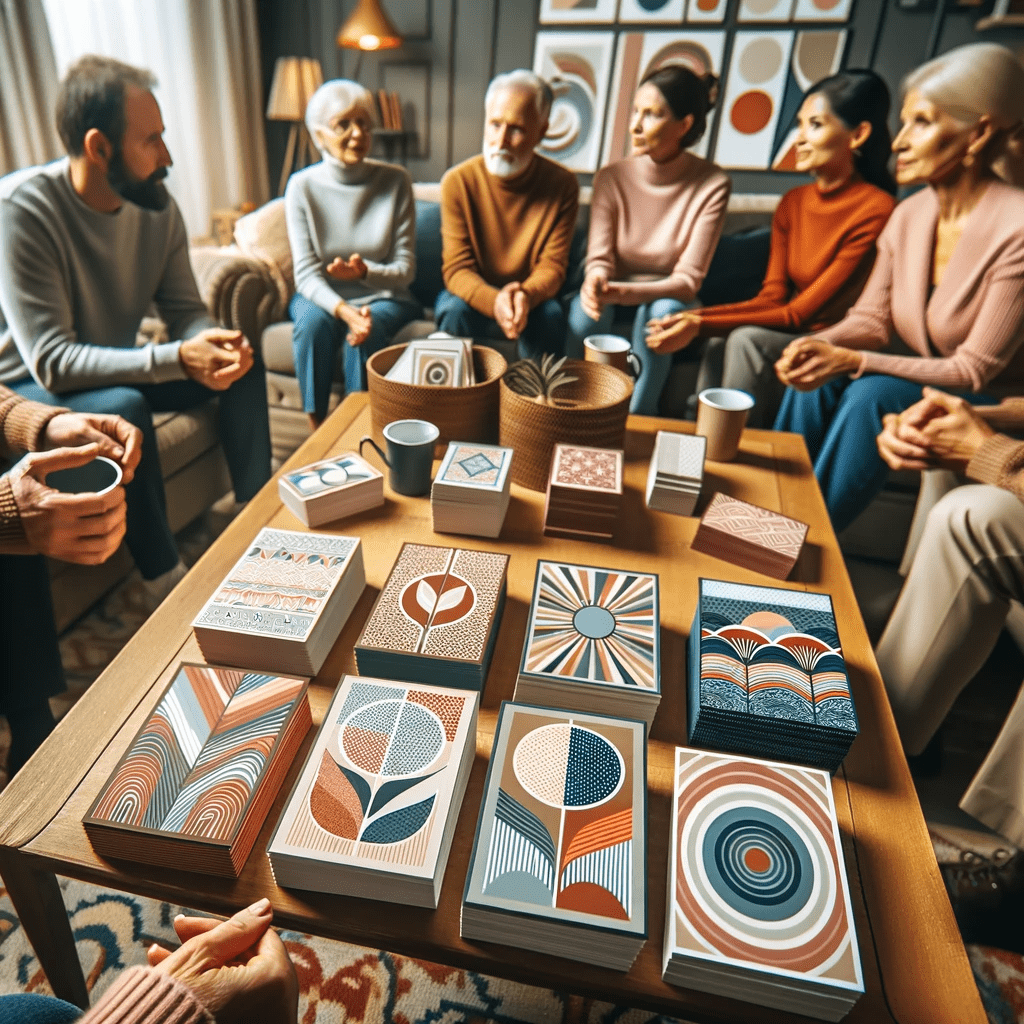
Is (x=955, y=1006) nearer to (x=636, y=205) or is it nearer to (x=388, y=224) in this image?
(x=636, y=205)

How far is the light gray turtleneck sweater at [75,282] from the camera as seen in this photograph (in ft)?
4.61

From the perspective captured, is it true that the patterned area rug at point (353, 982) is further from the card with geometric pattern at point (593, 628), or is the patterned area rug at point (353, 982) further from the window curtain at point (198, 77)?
the window curtain at point (198, 77)

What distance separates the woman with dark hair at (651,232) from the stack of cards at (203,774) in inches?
66.7

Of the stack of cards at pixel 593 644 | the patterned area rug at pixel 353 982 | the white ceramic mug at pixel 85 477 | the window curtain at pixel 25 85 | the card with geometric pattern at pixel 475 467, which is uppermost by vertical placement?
the window curtain at pixel 25 85

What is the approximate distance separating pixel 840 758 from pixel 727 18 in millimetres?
3920

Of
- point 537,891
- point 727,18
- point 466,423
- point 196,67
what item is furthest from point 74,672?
point 727,18

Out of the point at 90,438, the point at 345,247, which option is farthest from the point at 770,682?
the point at 345,247

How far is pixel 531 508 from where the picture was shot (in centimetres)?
116

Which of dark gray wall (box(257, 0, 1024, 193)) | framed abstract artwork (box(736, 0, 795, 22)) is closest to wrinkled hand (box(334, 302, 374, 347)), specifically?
dark gray wall (box(257, 0, 1024, 193))

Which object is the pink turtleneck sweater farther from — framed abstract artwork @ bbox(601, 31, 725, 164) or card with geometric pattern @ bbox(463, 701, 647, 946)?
card with geometric pattern @ bbox(463, 701, 647, 946)

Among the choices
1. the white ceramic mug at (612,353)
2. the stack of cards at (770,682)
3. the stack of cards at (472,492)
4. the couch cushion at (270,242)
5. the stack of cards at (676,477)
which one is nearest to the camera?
the stack of cards at (770,682)

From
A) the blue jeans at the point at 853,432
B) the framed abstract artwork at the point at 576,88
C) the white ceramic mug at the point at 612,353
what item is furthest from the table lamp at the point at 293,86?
the blue jeans at the point at 853,432

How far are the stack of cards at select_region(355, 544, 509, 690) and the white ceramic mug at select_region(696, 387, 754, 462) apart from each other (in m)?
0.60

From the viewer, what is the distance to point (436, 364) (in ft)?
4.19
